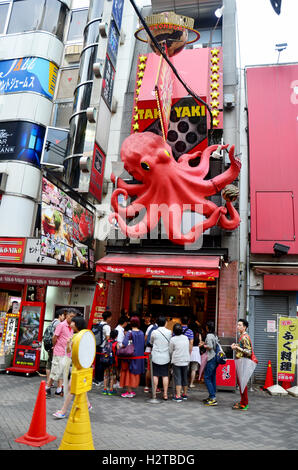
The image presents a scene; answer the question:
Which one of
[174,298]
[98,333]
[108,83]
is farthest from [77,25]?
[98,333]

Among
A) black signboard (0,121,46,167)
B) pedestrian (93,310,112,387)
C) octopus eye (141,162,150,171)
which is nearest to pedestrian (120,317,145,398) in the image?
pedestrian (93,310,112,387)

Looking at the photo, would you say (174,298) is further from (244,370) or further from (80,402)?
(80,402)

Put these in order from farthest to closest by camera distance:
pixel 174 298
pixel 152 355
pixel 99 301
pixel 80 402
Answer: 1. pixel 174 298
2. pixel 99 301
3. pixel 152 355
4. pixel 80 402

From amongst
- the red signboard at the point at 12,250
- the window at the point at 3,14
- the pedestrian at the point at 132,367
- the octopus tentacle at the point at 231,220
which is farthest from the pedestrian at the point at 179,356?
the window at the point at 3,14

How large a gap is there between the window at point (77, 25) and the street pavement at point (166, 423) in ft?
46.4

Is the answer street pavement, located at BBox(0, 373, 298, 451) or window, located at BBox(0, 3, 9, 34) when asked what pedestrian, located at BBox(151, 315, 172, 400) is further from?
window, located at BBox(0, 3, 9, 34)

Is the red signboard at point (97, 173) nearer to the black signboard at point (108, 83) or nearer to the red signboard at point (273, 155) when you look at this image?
the black signboard at point (108, 83)

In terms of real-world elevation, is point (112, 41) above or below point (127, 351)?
above

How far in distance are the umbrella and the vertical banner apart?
4.45 metres

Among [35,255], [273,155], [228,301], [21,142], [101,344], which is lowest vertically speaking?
[101,344]

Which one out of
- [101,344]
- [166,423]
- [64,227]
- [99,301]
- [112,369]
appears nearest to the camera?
[166,423]

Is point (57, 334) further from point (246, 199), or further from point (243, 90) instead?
point (243, 90)

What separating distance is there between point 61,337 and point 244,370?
403 centimetres

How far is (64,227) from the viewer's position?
9.80 meters
